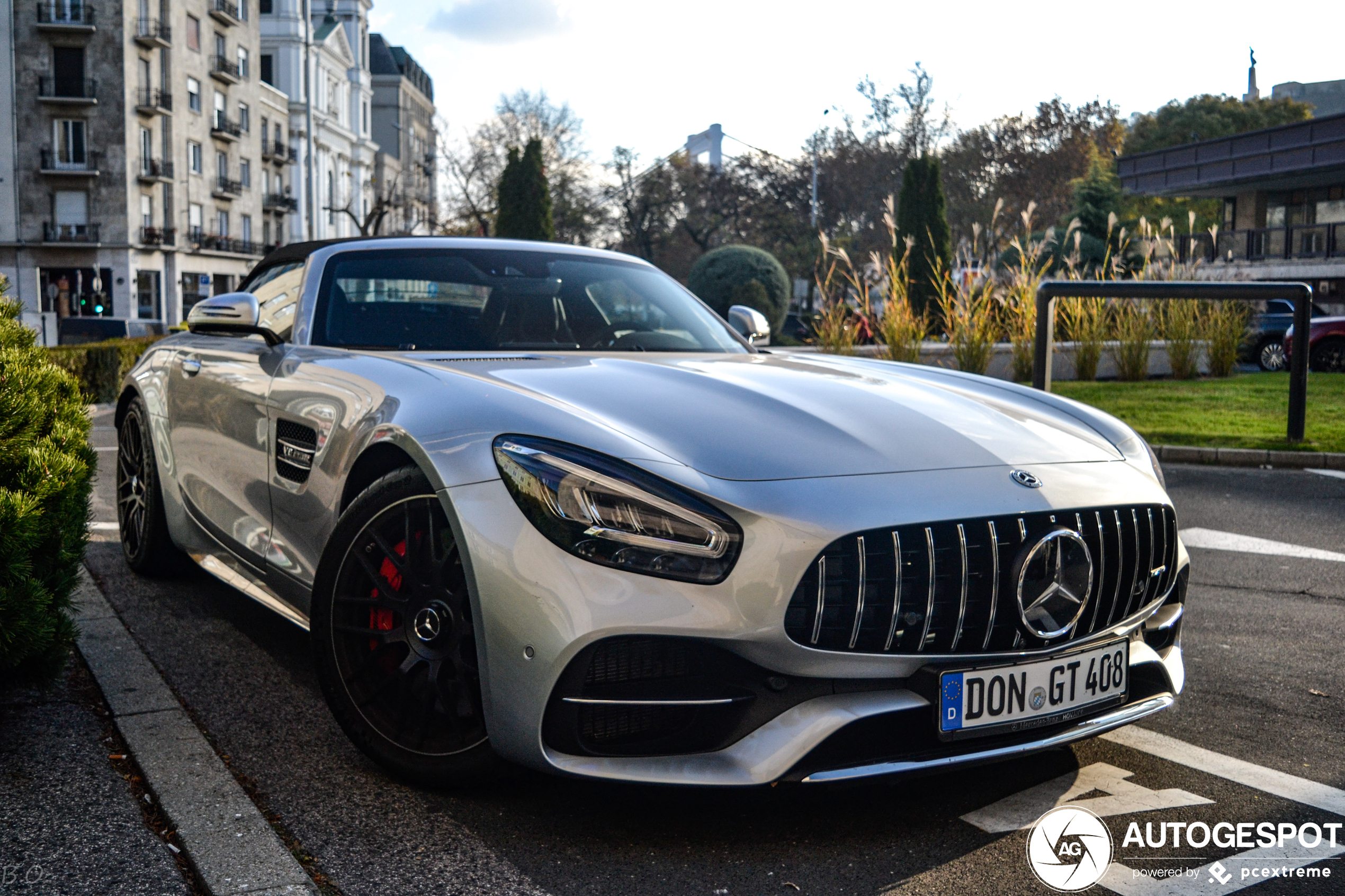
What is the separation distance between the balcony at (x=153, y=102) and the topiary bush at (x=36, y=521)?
52662mm

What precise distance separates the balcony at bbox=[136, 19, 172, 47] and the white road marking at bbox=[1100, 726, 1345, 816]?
180 feet

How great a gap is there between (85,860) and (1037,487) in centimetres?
215

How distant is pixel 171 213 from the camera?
5400 cm

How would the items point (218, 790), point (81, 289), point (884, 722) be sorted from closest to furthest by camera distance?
1. point (884, 722)
2. point (218, 790)
3. point (81, 289)

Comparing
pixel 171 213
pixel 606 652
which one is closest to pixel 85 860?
pixel 606 652

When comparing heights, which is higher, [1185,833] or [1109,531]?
[1109,531]

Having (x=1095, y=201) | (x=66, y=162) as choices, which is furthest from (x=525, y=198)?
(x=66, y=162)

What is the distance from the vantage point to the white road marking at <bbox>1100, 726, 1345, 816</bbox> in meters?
2.96

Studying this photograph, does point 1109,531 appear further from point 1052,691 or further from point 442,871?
point 442,871

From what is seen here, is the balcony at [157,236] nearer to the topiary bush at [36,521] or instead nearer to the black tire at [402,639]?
the topiary bush at [36,521]

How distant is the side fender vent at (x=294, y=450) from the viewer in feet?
11.4

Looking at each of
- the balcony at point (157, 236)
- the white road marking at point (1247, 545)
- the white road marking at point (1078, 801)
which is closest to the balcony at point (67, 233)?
the balcony at point (157, 236)

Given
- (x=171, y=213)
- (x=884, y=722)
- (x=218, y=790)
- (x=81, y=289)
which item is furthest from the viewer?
(x=171, y=213)

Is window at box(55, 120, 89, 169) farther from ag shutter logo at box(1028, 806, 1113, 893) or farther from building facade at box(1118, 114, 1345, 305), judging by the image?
ag shutter logo at box(1028, 806, 1113, 893)
